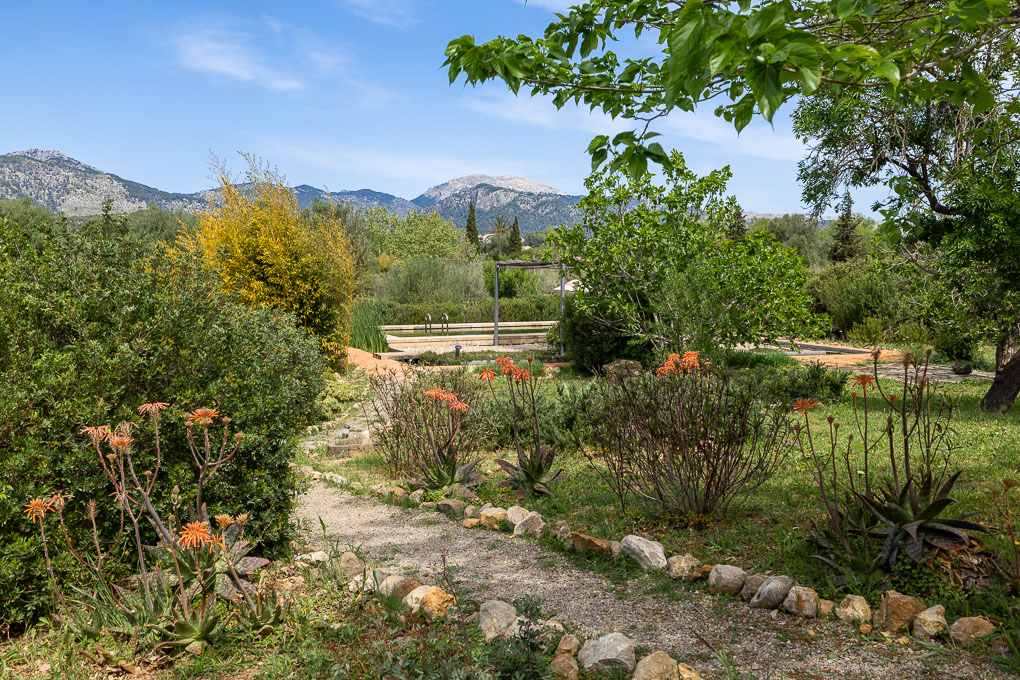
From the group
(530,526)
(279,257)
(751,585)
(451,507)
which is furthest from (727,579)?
(279,257)

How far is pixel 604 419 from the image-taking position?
441 centimetres

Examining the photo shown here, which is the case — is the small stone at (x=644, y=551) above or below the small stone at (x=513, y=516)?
above

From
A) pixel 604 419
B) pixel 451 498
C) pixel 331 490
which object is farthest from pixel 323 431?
pixel 604 419

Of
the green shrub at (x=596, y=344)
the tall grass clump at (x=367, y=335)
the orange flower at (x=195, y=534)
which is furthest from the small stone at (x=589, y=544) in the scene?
the tall grass clump at (x=367, y=335)

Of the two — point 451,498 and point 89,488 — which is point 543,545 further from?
point 89,488

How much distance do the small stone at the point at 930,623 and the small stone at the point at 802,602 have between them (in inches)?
14.5

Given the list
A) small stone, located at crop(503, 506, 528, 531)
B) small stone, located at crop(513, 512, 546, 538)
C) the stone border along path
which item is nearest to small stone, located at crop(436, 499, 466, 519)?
the stone border along path

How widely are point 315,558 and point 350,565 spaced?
0.26 m

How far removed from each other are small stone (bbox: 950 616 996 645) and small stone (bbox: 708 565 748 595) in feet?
2.71

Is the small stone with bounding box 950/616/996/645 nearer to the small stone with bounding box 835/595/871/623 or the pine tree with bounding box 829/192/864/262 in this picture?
the small stone with bounding box 835/595/871/623

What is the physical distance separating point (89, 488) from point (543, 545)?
2.37 meters

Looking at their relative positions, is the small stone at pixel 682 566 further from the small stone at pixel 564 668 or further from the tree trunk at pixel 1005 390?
the tree trunk at pixel 1005 390

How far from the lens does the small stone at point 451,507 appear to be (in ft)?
14.7

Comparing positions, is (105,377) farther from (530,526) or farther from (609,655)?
(609,655)
